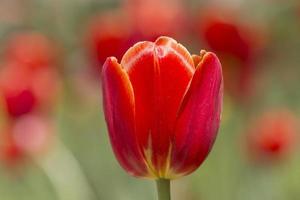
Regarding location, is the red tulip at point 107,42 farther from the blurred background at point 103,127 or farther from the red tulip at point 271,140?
the red tulip at point 271,140

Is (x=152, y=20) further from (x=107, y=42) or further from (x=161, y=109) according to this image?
(x=161, y=109)

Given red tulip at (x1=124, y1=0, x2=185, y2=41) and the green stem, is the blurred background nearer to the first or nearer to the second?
red tulip at (x1=124, y1=0, x2=185, y2=41)

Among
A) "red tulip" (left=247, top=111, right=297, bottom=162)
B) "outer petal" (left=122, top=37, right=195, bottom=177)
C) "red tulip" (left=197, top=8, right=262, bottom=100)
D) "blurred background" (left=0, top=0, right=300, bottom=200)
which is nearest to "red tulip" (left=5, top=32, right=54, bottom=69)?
"blurred background" (left=0, top=0, right=300, bottom=200)

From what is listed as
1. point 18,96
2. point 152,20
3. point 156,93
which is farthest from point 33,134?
point 156,93

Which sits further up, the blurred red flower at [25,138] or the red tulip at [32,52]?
the red tulip at [32,52]

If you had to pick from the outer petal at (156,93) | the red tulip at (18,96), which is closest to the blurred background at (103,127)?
the red tulip at (18,96)

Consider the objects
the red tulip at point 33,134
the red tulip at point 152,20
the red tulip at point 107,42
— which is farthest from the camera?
the red tulip at point 152,20

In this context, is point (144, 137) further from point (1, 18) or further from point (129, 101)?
point (1, 18)
